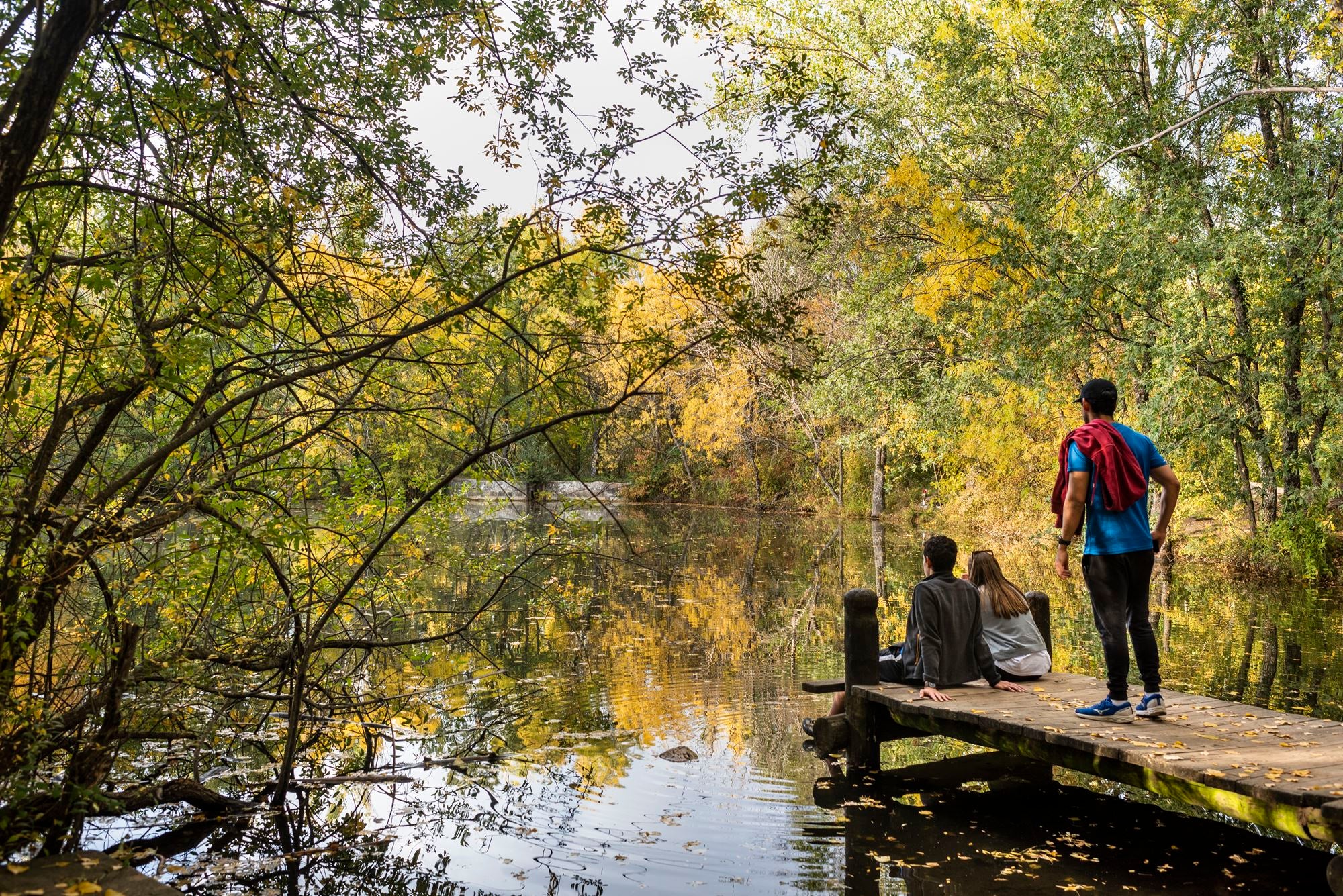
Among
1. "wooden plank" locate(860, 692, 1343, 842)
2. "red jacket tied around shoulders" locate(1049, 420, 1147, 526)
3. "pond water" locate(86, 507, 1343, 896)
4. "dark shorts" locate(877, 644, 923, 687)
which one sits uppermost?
"red jacket tied around shoulders" locate(1049, 420, 1147, 526)

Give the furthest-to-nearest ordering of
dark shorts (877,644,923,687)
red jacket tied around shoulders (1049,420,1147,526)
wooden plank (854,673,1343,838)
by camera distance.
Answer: dark shorts (877,644,923,687) → red jacket tied around shoulders (1049,420,1147,526) → wooden plank (854,673,1343,838)

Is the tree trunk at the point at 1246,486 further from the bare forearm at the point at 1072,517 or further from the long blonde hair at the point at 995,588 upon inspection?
the bare forearm at the point at 1072,517

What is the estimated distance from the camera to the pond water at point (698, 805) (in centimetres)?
609

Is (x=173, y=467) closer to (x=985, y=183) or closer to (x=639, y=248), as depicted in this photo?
(x=639, y=248)

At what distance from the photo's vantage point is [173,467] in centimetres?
672

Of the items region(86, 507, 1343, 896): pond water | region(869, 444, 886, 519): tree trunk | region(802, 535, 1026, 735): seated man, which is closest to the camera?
region(86, 507, 1343, 896): pond water

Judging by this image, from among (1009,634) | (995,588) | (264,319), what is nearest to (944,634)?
(995,588)

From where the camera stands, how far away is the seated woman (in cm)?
857

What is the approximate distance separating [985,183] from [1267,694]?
15.9 m

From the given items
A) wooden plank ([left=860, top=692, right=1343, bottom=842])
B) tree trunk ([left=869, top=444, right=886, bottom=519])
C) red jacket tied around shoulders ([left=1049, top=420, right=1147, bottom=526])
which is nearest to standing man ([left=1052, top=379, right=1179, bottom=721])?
red jacket tied around shoulders ([left=1049, top=420, right=1147, bottom=526])

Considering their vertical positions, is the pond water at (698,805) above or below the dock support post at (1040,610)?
below

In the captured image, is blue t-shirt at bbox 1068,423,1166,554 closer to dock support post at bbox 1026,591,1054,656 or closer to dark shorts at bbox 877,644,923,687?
dark shorts at bbox 877,644,923,687

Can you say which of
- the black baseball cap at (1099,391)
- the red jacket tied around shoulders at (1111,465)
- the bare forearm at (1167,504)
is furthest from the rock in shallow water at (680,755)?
the black baseball cap at (1099,391)

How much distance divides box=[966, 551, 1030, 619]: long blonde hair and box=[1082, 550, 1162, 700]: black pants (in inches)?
63.8
